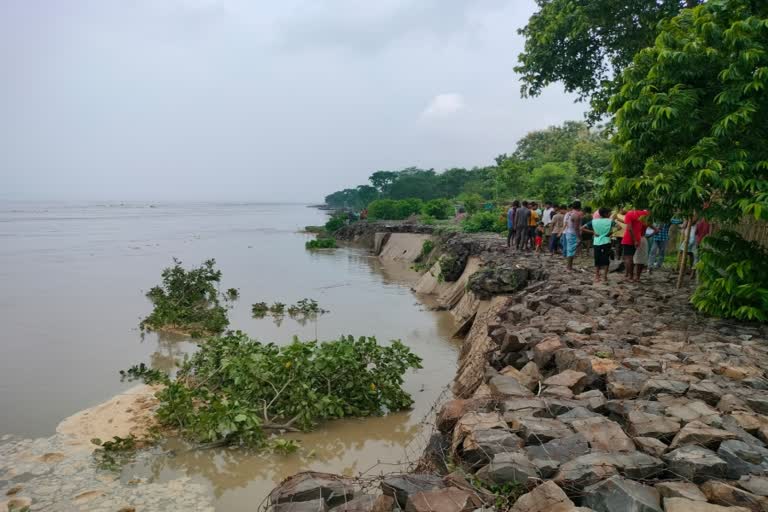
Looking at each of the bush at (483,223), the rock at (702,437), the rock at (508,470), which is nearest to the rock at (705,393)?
the rock at (702,437)

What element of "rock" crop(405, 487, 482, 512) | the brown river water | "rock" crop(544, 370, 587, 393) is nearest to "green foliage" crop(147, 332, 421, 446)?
the brown river water

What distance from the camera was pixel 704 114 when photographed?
23.2 ft

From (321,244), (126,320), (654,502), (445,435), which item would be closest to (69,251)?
(321,244)

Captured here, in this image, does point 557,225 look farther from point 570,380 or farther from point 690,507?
point 690,507

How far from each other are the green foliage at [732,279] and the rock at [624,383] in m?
2.91

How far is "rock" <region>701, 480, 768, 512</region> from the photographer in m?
3.02

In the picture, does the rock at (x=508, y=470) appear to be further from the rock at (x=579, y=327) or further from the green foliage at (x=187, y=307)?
the green foliage at (x=187, y=307)

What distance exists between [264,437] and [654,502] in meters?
4.54

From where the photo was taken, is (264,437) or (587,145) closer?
(264,437)

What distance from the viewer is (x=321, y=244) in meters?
35.4

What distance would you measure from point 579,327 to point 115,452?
5.76m

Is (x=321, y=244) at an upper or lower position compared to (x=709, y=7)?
lower

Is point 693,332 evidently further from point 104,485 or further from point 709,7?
point 104,485

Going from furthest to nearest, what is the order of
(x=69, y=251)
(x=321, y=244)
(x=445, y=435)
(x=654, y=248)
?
1. (x=321, y=244)
2. (x=69, y=251)
3. (x=654, y=248)
4. (x=445, y=435)
